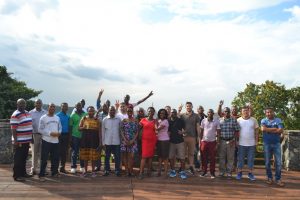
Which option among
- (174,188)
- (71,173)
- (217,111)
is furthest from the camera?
(217,111)

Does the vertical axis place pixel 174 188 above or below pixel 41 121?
below

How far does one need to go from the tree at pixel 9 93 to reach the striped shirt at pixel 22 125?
16.4 meters

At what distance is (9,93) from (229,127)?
2076 centimetres

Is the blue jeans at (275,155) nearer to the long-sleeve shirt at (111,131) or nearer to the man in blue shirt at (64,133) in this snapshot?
the long-sleeve shirt at (111,131)

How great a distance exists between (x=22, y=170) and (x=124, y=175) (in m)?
2.33

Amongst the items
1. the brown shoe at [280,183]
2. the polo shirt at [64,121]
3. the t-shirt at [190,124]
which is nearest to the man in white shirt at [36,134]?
the polo shirt at [64,121]

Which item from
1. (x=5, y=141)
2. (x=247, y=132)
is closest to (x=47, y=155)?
(x=5, y=141)

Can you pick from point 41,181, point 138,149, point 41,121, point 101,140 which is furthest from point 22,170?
point 138,149

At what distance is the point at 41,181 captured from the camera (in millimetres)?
8633

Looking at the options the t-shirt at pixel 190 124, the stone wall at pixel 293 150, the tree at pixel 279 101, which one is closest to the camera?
the t-shirt at pixel 190 124

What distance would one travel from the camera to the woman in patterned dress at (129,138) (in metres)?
9.30

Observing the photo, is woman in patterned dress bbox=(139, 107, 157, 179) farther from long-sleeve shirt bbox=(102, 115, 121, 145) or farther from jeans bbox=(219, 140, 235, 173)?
jeans bbox=(219, 140, 235, 173)

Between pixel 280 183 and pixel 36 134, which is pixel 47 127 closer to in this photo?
pixel 36 134

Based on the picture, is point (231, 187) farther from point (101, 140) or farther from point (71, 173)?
point (71, 173)
